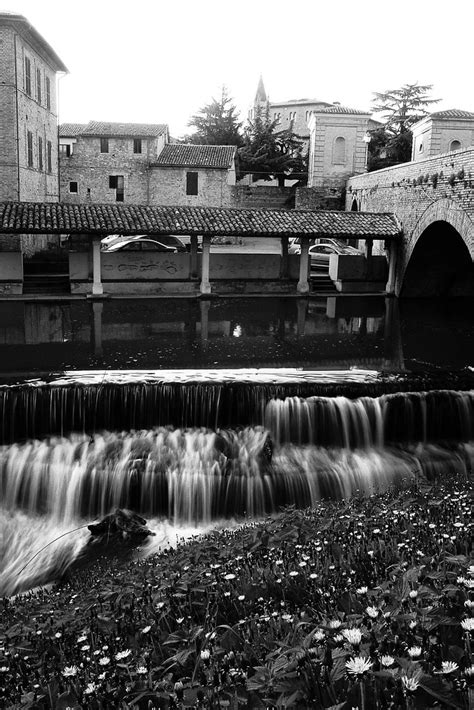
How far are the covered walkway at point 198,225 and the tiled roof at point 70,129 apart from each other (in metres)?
24.7

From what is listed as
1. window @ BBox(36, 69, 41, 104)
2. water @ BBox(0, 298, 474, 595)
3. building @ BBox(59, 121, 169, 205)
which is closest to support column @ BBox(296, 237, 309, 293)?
water @ BBox(0, 298, 474, 595)

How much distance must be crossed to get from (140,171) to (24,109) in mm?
13454

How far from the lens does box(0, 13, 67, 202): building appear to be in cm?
2750

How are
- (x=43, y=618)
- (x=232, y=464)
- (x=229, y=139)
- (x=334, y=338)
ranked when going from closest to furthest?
1. (x=43, y=618)
2. (x=232, y=464)
3. (x=334, y=338)
4. (x=229, y=139)

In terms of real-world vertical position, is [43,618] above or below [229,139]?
below

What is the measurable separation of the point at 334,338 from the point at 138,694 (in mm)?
15338

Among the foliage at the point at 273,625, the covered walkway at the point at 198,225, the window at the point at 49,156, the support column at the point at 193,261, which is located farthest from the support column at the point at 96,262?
the foliage at the point at 273,625

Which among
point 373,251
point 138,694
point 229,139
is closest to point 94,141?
point 229,139

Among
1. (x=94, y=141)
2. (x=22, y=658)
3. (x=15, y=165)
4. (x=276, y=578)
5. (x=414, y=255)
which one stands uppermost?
(x=94, y=141)

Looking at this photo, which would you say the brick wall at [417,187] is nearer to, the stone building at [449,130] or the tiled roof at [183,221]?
the tiled roof at [183,221]

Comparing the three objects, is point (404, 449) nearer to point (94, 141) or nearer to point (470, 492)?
point (470, 492)

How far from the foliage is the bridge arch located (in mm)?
17630

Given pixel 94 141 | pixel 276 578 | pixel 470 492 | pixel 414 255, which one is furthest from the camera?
pixel 94 141

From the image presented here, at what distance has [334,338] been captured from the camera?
60.3 ft
